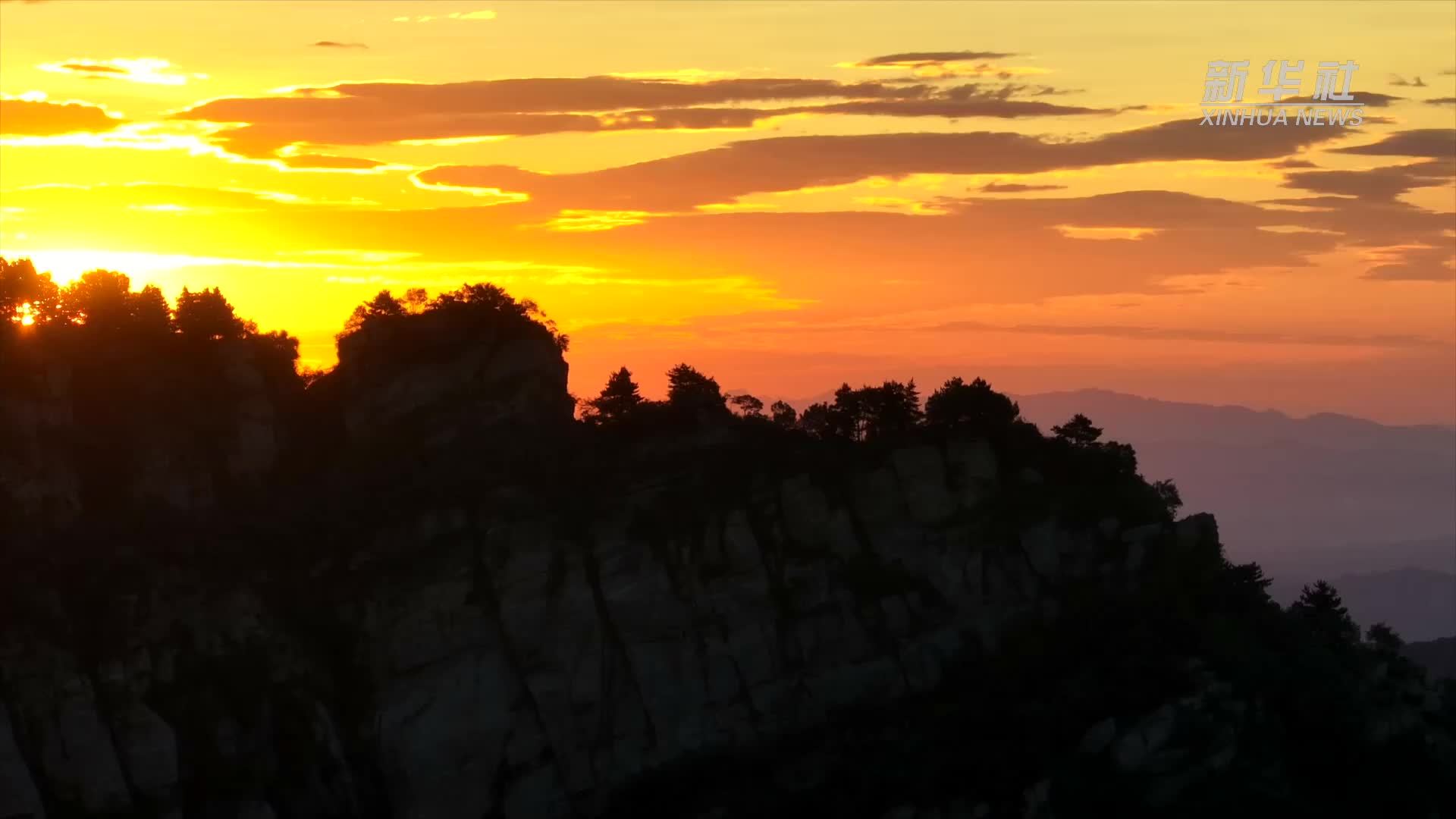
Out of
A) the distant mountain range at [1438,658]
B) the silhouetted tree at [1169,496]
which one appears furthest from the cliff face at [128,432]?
the distant mountain range at [1438,658]

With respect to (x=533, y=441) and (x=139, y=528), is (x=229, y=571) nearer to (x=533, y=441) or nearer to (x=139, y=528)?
(x=139, y=528)

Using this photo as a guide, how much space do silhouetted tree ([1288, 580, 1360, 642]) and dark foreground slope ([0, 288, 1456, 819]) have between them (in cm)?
48

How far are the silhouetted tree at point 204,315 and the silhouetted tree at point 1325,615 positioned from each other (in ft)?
204

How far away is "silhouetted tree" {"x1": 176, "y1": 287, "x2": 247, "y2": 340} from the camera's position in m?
97.5

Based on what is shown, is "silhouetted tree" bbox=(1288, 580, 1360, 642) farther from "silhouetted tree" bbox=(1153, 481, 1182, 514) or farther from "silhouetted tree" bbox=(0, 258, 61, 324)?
"silhouetted tree" bbox=(0, 258, 61, 324)

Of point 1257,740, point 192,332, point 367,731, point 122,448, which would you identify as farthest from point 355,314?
point 1257,740

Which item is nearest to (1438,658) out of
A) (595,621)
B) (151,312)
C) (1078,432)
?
(1078,432)

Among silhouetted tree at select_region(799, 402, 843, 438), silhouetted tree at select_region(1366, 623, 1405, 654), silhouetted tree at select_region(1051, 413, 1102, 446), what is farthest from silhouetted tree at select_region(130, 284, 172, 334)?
silhouetted tree at select_region(1366, 623, 1405, 654)

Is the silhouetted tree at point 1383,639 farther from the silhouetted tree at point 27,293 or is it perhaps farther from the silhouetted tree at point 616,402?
the silhouetted tree at point 27,293

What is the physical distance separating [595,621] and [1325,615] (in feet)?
142

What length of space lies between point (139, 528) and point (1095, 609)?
49.3 meters

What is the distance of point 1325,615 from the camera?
102312 mm

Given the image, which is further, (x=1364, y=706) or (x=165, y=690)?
(x=1364, y=706)

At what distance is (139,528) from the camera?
87.7m
